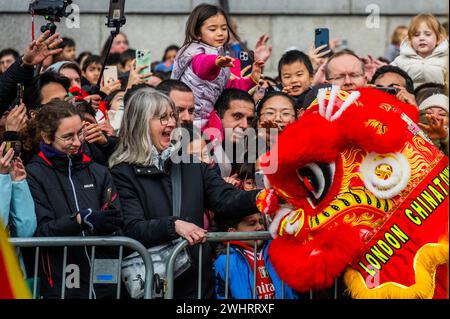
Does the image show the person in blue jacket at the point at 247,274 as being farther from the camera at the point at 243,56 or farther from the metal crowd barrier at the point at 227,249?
the camera at the point at 243,56

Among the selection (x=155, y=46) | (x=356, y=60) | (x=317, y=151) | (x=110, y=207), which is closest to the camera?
(x=317, y=151)

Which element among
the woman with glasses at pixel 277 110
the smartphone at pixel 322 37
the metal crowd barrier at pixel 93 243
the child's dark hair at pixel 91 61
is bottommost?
the metal crowd barrier at pixel 93 243

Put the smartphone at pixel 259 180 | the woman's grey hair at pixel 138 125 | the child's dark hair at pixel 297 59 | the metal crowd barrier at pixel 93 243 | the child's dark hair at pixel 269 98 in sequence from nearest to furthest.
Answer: the metal crowd barrier at pixel 93 243
the woman's grey hair at pixel 138 125
the smartphone at pixel 259 180
the child's dark hair at pixel 269 98
the child's dark hair at pixel 297 59

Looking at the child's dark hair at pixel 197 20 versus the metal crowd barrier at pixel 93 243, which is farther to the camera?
the child's dark hair at pixel 197 20

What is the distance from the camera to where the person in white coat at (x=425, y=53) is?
384 inches

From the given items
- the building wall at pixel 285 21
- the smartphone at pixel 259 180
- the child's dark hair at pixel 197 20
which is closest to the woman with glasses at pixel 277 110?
the smartphone at pixel 259 180

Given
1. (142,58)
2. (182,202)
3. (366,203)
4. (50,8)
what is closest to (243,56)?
(142,58)

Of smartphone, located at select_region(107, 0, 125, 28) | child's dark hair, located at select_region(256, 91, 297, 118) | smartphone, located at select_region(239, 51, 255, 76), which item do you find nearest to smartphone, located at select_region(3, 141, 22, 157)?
smartphone, located at select_region(107, 0, 125, 28)

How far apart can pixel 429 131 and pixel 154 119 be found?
1.67 m

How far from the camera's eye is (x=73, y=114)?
22.9 ft

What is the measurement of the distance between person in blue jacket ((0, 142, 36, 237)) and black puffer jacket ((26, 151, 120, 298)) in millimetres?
93

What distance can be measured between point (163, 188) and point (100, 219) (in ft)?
1.72
